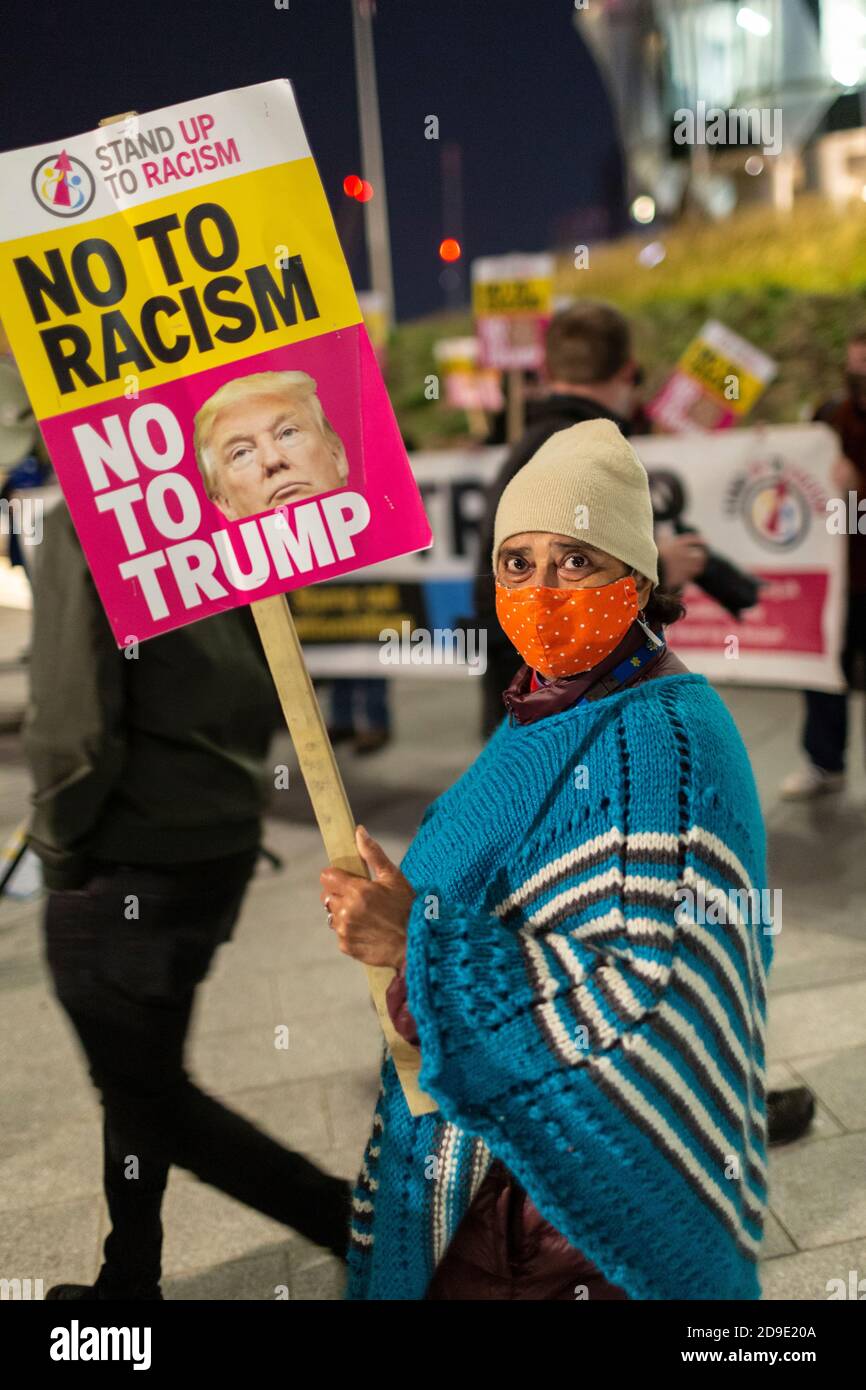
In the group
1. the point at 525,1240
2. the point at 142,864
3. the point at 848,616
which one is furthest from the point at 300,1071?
the point at 848,616

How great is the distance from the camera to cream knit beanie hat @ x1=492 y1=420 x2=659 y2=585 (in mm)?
1620

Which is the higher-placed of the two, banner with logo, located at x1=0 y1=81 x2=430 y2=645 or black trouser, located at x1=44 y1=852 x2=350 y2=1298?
banner with logo, located at x1=0 y1=81 x2=430 y2=645

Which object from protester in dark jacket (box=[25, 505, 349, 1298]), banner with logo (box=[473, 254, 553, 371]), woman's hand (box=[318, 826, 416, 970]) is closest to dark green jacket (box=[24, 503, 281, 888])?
protester in dark jacket (box=[25, 505, 349, 1298])

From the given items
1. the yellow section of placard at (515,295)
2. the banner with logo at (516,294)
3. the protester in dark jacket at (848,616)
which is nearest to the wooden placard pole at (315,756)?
the protester in dark jacket at (848,616)

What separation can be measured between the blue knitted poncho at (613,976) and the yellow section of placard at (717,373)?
5034 millimetres

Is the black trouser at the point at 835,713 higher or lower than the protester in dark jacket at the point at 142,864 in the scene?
lower

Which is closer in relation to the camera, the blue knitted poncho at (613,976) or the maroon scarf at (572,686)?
the blue knitted poncho at (613,976)

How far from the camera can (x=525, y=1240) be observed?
168 cm

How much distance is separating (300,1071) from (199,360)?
2.51 m

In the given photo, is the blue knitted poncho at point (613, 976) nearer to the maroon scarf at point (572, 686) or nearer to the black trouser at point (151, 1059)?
the maroon scarf at point (572, 686)

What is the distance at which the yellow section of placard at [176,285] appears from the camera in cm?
167

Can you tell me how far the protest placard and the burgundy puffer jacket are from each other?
0.84 feet

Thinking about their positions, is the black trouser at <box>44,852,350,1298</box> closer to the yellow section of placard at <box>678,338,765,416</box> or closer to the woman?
the woman
